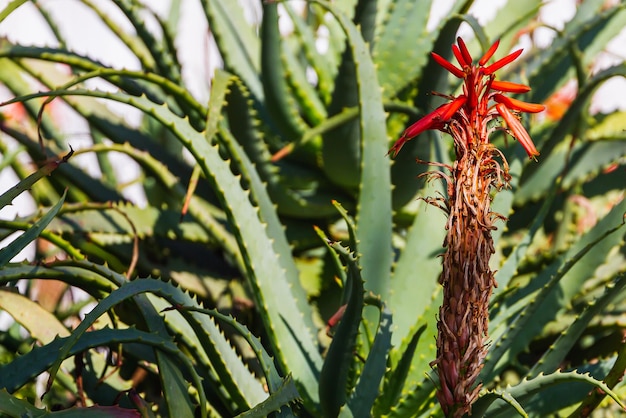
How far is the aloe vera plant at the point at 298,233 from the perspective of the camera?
3.38 feet

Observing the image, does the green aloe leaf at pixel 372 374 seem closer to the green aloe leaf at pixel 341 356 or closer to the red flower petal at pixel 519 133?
the green aloe leaf at pixel 341 356

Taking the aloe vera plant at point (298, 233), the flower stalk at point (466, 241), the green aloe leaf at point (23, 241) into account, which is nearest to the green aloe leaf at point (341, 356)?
the aloe vera plant at point (298, 233)

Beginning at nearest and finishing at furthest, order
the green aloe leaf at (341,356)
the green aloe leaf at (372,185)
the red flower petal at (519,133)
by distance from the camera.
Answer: the red flower petal at (519,133), the green aloe leaf at (341,356), the green aloe leaf at (372,185)

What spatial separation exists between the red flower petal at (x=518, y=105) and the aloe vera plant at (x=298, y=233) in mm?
202

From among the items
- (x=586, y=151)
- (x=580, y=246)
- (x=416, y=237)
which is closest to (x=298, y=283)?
(x=416, y=237)

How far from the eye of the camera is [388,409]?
1144mm

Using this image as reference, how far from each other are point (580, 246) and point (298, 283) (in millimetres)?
396

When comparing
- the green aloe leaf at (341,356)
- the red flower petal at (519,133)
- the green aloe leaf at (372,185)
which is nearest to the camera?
the red flower petal at (519,133)

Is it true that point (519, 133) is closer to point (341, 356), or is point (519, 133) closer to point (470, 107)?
point (470, 107)

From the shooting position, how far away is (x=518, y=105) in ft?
2.62

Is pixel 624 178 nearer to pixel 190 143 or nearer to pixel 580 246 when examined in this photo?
pixel 580 246

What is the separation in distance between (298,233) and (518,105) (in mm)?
780

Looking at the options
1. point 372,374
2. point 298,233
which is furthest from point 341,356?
point 298,233

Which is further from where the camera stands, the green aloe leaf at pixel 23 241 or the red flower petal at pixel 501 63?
the green aloe leaf at pixel 23 241
